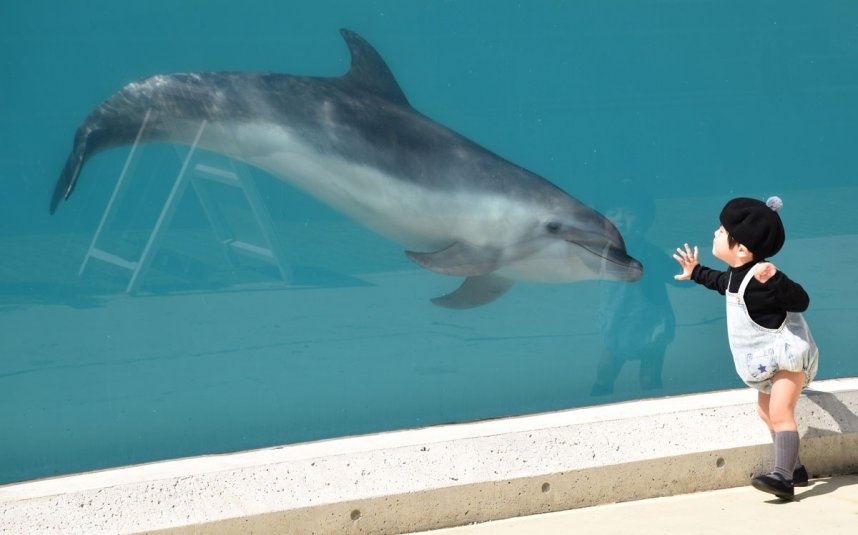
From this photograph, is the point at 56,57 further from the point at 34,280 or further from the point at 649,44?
the point at 649,44

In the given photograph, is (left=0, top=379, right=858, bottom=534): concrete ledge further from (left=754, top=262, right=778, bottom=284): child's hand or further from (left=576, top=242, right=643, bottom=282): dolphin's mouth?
(left=754, top=262, right=778, bottom=284): child's hand

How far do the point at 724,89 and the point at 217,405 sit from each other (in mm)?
3249

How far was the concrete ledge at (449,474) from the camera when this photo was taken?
16.9 ft

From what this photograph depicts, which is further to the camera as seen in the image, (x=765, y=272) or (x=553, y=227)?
(x=553, y=227)

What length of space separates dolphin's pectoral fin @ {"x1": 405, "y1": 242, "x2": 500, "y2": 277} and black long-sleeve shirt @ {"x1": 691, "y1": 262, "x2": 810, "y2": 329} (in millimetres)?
1135

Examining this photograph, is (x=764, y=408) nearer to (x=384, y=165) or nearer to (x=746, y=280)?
(x=746, y=280)

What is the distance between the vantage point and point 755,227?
5.70 meters

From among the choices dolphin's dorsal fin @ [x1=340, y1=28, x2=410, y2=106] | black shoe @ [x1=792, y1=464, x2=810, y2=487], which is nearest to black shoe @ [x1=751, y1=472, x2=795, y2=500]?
black shoe @ [x1=792, y1=464, x2=810, y2=487]

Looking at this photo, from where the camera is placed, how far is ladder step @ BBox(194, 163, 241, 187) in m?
5.67

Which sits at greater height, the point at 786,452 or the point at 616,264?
the point at 616,264

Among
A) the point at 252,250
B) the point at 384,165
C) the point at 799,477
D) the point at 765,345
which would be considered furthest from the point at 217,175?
the point at 799,477

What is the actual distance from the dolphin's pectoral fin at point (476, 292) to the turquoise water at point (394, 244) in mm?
63

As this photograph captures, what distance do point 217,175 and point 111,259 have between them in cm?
63

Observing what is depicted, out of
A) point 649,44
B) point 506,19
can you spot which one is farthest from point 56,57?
point 649,44
